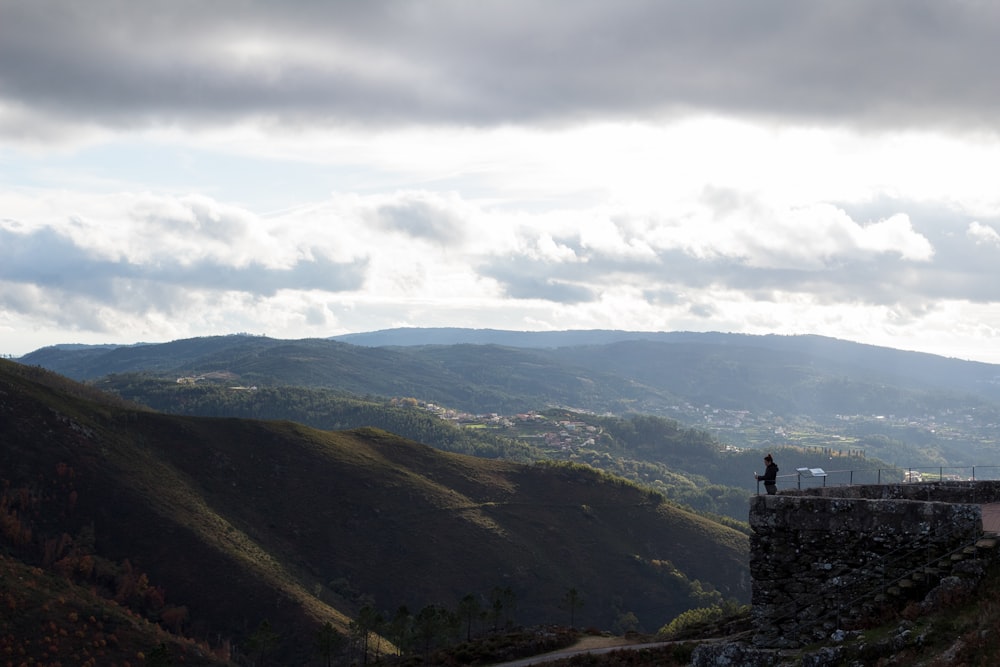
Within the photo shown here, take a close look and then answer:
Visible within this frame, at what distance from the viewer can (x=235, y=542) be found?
6235 inches

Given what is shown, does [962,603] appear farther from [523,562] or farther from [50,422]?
[50,422]

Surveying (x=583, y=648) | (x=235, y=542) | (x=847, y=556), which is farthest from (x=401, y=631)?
(x=847, y=556)

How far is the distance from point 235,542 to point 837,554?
509 ft

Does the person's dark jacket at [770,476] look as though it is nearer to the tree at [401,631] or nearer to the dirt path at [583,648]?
the dirt path at [583,648]

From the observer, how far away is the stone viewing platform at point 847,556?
19.2 metres

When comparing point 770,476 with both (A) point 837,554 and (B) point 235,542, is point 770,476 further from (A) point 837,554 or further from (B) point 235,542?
(B) point 235,542

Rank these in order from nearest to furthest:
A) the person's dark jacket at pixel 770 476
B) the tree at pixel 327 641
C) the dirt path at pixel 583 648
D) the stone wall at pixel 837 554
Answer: the stone wall at pixel 837 554, the person's dark jacket at pixel 770 476, the dirt path at pixel 583 648, the tree at pixel 327 641

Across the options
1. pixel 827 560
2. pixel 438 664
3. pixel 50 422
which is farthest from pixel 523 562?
pixel 827 560

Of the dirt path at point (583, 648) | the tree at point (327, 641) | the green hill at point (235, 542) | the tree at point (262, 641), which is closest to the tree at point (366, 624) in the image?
the tree at point (327, 641)

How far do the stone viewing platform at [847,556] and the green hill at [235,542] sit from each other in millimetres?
107581

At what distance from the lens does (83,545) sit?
146375 millimetres

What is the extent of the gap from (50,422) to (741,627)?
172 metres

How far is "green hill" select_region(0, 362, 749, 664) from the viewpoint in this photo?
140125 millimetres

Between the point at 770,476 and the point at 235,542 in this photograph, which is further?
the point at 235,542
